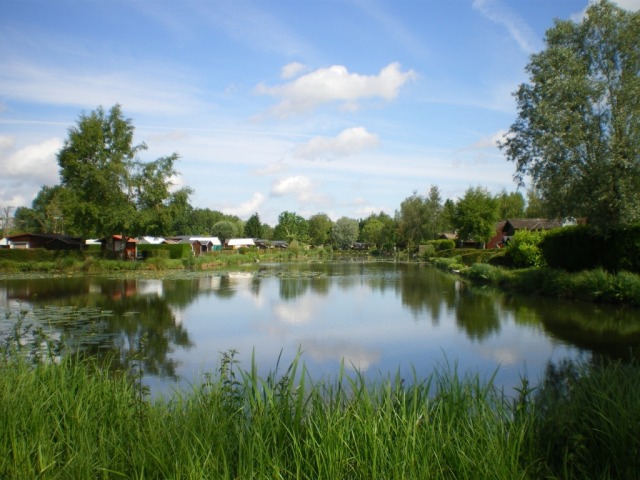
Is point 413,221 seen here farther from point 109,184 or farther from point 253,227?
point 109,184

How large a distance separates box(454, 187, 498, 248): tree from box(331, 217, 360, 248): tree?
192 feet

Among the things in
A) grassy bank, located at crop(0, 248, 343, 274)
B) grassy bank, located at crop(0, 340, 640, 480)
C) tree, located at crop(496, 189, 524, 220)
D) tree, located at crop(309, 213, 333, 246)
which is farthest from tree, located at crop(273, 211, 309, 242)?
grassy bank, located at crop(0, 340, 640, 480)

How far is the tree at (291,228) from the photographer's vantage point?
346ft

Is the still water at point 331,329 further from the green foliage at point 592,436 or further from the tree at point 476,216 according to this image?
the tree at point 476,216

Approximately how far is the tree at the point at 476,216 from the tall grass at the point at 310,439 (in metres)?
47.0

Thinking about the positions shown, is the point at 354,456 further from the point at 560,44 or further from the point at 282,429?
the point at 560,44

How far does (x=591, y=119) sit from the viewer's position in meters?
18.9

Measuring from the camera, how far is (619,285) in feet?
54.2

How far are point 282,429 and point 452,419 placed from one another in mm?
1425

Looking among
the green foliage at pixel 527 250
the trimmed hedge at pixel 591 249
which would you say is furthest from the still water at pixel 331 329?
the green foliage at pixel 527 250

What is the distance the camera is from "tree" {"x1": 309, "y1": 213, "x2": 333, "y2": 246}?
Result: 114 meters

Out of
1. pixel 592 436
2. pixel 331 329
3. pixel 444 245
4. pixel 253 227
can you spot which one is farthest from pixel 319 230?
pixel 592 436

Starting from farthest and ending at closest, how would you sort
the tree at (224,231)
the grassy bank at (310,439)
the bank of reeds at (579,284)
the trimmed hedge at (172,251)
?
the tree at (224,231) → the trimmed hedge at (172,251) → the bank of reeds at (579,284) → the grassy bank at (310,439)

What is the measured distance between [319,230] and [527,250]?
8803 cm
